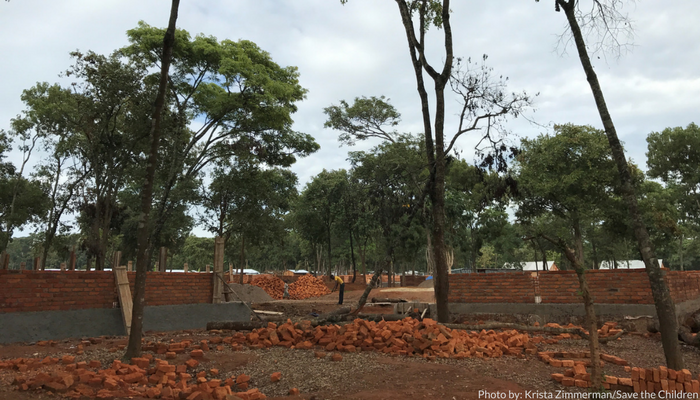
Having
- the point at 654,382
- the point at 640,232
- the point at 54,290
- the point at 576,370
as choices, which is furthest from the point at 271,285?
the point at 654,382

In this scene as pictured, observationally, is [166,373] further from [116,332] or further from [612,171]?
[612,171]

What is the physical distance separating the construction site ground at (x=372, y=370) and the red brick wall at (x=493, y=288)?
2.27 m

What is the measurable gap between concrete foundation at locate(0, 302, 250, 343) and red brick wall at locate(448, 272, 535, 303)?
588 centimetres

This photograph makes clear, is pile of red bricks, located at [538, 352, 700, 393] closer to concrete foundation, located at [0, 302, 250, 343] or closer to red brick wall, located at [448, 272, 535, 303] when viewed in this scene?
red brick wall, located at [448, 272, 535, 303]

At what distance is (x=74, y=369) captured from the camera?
542cm

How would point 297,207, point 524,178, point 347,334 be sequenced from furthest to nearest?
1. point 297,207
2. point 524,178
3. point 347,334

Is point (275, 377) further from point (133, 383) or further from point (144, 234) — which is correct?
point (144, 234)

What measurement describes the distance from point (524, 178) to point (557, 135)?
2598 mm

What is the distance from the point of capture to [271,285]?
28.0 meters

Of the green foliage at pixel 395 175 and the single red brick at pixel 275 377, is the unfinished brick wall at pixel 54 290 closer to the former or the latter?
the single red brick at pixel 275 377

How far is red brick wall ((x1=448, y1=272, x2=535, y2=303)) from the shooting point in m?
10.3

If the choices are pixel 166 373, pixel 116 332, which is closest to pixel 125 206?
pixel 116 332

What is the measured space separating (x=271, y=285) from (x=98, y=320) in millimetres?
18784

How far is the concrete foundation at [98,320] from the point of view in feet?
27.1
